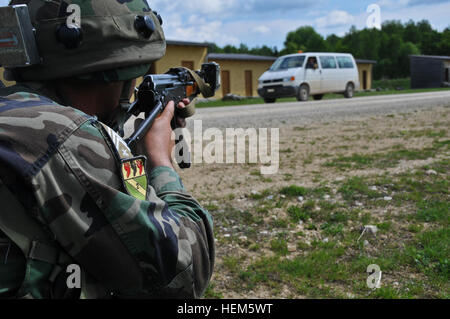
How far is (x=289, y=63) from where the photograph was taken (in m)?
17.9

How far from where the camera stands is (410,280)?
2.76 metres

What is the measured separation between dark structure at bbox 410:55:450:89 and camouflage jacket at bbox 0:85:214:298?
40.9 m

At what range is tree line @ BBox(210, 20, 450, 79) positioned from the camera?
206ft

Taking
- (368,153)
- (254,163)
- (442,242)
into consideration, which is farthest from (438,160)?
(442,242)

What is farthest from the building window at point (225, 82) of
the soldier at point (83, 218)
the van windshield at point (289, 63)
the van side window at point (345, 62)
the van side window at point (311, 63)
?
the soldier at point (83, 218)

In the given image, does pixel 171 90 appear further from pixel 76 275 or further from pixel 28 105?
pixel 76 275

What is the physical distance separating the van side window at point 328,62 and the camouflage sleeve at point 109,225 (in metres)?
18.0

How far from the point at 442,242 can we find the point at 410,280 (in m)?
0.53

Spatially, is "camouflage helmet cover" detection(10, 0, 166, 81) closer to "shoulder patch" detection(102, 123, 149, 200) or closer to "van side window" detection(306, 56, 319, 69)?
"shoulder patch" detection(102, 123, 149, 200)

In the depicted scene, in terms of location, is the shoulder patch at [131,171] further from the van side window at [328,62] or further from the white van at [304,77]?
the van side window at [328,62]

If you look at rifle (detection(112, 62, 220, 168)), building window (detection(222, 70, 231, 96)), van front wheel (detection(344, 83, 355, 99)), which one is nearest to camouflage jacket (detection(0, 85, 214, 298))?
rifle (detection(112, 62, 220, 168))

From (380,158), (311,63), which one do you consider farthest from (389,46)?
(380,158)

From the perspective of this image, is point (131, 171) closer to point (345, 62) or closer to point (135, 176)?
point (135, 176)

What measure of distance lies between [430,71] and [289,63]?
96.9ft
